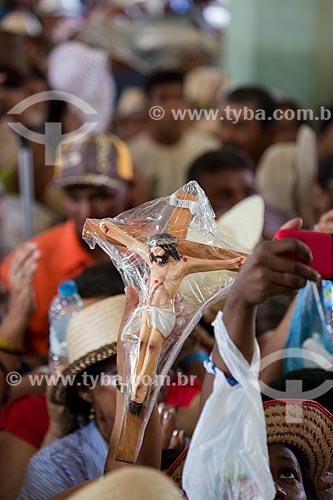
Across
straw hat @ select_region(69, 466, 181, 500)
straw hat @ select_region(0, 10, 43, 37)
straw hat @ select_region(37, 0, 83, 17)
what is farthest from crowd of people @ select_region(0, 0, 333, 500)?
straw hat @ select_region(37, 0, 83, 17)

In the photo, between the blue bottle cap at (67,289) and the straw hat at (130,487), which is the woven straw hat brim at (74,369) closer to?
the blue bottle cap at (67,289)

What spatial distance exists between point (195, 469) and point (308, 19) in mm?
5999

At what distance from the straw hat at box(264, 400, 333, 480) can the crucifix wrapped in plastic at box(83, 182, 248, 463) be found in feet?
0.90

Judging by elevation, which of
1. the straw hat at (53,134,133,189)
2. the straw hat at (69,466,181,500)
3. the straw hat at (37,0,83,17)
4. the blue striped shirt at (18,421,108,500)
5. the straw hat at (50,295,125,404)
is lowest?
the blue striped shirt at (18,421,108,500)

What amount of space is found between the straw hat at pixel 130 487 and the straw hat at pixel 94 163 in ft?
8.41

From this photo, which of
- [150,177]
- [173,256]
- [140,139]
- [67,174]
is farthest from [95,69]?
[173,256]

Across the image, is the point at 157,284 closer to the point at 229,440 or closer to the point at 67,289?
the point at 229,440

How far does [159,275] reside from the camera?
1572 mm

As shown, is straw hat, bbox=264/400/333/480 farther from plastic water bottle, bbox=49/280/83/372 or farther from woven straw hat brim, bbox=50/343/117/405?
plastic water bottle, bbox=49/280/83/372

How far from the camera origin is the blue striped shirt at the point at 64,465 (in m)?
1.96

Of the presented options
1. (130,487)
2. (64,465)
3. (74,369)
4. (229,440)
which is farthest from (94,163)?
(130,487)

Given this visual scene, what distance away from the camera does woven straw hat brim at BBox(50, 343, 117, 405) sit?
6.61ft

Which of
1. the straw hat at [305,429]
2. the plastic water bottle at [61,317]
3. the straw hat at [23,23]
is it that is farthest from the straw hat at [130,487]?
the straw hat at [23,23]

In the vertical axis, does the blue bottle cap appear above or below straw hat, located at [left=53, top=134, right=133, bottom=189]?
below
